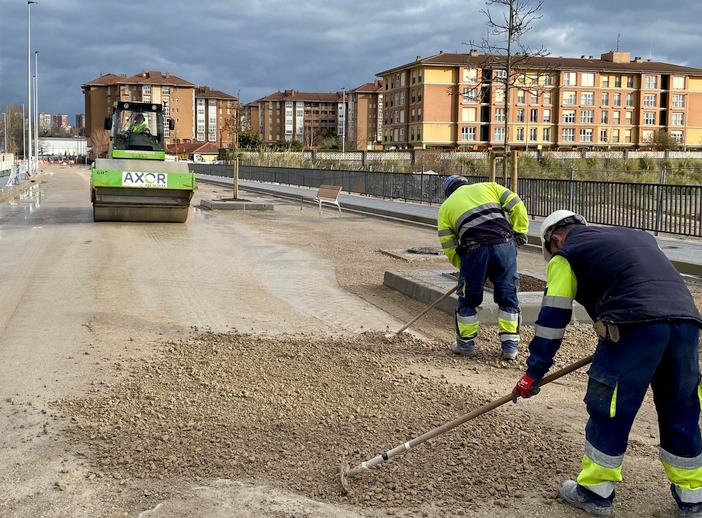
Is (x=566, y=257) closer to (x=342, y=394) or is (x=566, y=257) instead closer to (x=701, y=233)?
(x=342, y=394)

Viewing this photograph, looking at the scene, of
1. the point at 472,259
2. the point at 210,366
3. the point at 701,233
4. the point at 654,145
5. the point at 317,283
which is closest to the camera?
the point at 210,366

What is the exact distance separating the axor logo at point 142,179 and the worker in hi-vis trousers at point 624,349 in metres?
15.6

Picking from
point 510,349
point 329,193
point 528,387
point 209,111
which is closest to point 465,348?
point 510,349

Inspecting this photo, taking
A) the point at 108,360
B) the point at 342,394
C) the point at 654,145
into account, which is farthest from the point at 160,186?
the point at 654,145

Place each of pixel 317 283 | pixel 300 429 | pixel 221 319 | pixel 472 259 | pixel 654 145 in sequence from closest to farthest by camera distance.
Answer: pixel 300 429
pixel 472 259
pixel 221 319
pixel 317 283
pixel 654 145

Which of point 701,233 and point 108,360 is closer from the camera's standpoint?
point 108,360

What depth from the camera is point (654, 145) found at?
102 metres

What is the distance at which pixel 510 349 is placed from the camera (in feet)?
23.5

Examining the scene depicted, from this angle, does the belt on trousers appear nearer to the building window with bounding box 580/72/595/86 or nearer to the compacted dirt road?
the compacted dirt road

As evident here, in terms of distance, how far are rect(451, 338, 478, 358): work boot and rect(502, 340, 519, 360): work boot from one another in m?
0.27

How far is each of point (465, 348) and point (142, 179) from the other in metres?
12.9

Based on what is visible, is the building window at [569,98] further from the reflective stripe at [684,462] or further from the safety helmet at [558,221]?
the reflective stripe at [684,462]

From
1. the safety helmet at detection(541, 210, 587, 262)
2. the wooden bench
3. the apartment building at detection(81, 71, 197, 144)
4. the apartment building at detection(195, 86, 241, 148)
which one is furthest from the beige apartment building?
the safety helmet at detection(541, 210, 587, 262)

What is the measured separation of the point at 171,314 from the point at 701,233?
437 inches
